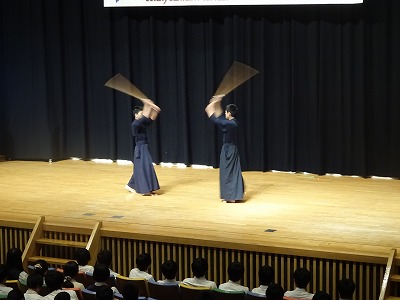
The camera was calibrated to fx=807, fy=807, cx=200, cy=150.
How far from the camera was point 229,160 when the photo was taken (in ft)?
31.2

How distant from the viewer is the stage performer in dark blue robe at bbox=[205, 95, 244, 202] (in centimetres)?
943

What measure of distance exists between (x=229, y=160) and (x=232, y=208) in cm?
66

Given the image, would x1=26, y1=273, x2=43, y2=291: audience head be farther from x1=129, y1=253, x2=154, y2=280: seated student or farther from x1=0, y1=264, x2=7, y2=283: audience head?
x1=129, y1=253, x2=154, y2=280: seated student

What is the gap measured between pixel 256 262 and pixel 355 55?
14.3 feet

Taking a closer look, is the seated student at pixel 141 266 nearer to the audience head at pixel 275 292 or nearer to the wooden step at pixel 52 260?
the audience head at pixel 275 292

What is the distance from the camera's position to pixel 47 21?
12.9 m

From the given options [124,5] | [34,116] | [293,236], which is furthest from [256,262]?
[34,116]

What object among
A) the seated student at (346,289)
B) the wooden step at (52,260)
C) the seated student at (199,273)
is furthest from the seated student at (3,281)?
the seated student at (346,289)

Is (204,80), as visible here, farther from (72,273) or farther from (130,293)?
(130,293)

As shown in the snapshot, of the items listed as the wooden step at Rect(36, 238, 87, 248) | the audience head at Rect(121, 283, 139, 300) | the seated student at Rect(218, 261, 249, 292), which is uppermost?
the audience head at Rect(121, 283, 139, 300)

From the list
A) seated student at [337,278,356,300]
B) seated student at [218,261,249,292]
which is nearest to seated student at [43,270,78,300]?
seated student at [218,261,249,292]

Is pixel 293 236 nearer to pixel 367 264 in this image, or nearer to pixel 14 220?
pixel 367 264

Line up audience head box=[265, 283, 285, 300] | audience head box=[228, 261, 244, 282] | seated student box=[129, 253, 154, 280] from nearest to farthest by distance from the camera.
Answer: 1. audience head box=[265, 283, 285, 300]
2. audience head box=[228, 261, 244, 282]
3. seated student box=[129, 253, 154, 280]

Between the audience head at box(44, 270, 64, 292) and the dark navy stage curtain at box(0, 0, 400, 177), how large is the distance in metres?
6.07
